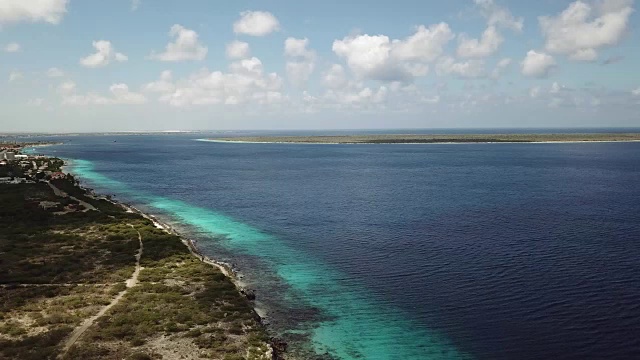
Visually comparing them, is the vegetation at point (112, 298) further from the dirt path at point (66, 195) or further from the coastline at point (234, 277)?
the dirt path at point (66, 195)

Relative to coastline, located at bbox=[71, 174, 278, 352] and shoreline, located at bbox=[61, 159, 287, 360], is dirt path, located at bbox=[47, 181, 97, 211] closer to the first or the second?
coastline, located at bbox=[71, 174, 278, 352]

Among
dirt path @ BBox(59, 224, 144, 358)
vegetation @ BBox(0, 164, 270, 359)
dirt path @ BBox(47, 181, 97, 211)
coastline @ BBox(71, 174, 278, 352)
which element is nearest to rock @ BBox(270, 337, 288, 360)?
coastline @ BBox(71, 174, 278, 352)

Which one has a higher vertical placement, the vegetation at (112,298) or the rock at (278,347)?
the vegetation at (112,298)

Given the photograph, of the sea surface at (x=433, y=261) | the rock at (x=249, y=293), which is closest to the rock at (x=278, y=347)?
the sea surface at (x=433, y=261)

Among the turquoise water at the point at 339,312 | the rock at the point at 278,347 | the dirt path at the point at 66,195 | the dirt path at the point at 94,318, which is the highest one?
the dirt path at the point at 66,195

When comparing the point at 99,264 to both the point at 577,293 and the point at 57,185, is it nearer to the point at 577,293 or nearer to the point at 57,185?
the point at 577,293

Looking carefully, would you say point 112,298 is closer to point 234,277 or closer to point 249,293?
point 249,293

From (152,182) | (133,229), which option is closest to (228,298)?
(133,229)
